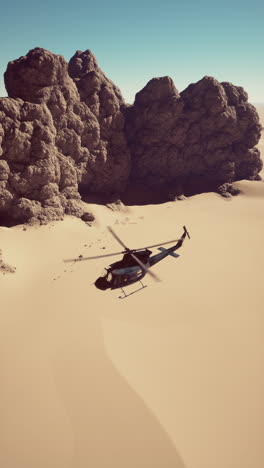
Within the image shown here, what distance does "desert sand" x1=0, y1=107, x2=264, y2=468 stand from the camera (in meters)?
7.83

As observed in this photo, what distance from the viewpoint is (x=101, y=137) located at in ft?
90.4

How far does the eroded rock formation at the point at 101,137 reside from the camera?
20.9m

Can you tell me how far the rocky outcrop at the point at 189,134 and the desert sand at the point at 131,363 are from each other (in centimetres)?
1450

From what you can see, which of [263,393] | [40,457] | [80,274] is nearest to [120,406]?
[40,457]

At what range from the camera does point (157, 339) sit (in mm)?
11539

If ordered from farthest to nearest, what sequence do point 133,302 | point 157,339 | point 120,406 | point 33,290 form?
point 33,290 < point 133,302 < point 157,339 < point 120,406

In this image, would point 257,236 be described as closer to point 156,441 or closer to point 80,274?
point 80,274

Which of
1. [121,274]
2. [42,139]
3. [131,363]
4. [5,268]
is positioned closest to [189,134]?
[42,139]

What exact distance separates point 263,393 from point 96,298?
8.50m

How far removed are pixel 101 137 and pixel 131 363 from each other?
76.0 ft

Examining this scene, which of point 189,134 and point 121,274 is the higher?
point 189,134

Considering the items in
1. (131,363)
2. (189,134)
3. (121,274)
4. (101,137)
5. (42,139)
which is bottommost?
(131,363)

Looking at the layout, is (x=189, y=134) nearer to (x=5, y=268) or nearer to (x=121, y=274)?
(x=121, y=274)

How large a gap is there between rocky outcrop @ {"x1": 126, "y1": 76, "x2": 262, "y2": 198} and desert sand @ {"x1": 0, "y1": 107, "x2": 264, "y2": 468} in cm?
1450
